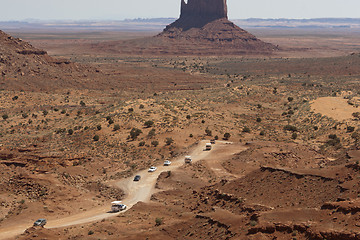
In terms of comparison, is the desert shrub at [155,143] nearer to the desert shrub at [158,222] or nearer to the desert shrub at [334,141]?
the desert shrub at [334,141]

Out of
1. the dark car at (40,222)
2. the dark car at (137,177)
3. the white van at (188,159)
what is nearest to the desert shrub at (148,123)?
the white van at (188,159)

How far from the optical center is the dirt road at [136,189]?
34.1m

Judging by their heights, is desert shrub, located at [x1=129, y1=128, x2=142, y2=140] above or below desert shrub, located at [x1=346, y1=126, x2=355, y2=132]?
below

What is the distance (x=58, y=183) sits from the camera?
1651 inches

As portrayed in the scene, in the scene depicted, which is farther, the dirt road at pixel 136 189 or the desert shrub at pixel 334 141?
the desert shrub at pixel 334 141

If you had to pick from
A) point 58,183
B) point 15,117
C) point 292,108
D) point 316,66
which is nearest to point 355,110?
point 292,108

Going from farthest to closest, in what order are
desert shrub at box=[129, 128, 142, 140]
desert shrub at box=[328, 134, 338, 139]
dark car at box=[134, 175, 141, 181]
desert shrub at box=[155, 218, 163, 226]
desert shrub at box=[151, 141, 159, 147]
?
desert shrub at box=[328, 134, 338, 139]
desert shrub at box=[129, 128, 142, 140]
desert shrub at box=[151, 141, 159, 147]
dark car at box=[134, 175, 141, 181]
desert shrub at box=[155, 218, 163, 226]

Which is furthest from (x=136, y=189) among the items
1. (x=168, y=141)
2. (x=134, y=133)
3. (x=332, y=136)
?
(x=332, y=136)

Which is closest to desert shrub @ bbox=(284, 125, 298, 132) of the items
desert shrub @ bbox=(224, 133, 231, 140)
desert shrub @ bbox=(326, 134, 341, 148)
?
desert shrub @ bbox=(326, 134, 341, 148)

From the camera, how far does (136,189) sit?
4209 centimetres

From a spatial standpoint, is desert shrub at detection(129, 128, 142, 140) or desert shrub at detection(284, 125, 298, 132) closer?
desert shrub at detection(129, 128, 142, 140)

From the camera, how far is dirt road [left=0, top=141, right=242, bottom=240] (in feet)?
112

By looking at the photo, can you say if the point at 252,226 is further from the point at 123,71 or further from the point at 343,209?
the point at 123,71

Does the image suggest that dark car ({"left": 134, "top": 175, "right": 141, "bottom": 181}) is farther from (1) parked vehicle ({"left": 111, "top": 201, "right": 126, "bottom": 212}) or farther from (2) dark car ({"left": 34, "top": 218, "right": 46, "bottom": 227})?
(2) dark car ({"left": 34, "top": 218, "right": 46, "bottom": 227})
